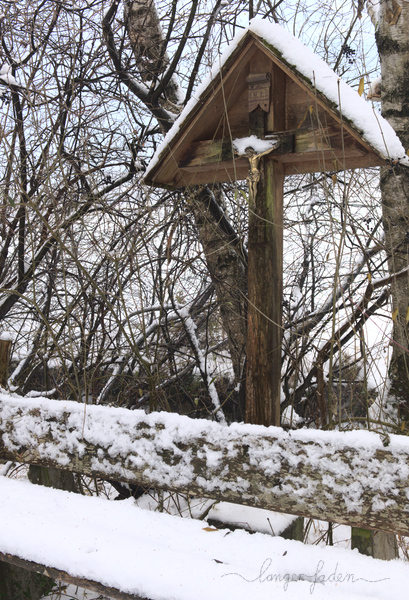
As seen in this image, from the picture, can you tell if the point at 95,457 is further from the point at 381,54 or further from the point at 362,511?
the point at 381,54

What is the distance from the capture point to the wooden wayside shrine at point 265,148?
206 cm

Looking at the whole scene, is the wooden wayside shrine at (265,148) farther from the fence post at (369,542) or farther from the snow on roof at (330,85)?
the fence post at (369,542)

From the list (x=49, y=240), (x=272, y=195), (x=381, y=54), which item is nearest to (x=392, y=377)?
(x=272, y=195)

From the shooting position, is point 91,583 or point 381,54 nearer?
point 91,583

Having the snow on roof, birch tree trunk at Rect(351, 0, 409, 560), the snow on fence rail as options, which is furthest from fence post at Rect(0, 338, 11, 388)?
birch tree trunk at Rect(351, 0, 409, 560)

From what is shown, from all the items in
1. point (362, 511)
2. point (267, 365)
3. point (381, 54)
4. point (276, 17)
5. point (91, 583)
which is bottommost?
point (91, 583)

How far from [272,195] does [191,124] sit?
19.6 inches

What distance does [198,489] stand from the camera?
2004 mm

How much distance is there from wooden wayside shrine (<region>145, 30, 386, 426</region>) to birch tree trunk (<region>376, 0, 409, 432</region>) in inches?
39.1

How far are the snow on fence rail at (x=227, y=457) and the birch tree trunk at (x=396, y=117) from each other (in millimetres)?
1351

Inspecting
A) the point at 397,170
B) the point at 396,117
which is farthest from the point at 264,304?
the point at 396,117

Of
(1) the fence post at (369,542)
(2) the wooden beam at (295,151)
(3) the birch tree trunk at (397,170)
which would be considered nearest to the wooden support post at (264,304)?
(2) the wooden beam at (295,151)

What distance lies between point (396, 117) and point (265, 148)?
149cm

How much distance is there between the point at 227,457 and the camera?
196 centimetres
